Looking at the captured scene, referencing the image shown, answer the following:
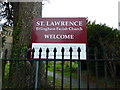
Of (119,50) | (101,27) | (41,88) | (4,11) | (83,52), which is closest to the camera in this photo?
(83,52)

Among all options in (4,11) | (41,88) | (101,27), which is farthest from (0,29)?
(101,27)

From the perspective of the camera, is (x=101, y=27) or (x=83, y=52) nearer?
(x=83, y=52)

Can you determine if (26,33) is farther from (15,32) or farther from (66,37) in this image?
(66,37)

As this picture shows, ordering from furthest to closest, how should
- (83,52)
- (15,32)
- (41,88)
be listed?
(15,32) < (41,88) < (83,52)

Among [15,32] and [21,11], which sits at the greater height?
[21,11]

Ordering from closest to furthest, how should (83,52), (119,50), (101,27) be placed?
(83,52) < (119,50) < (101,27)

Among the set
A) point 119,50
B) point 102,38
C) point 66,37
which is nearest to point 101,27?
point 102,38

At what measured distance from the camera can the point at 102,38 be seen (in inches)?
348

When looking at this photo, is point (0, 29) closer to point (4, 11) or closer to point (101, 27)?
point (4, 11)

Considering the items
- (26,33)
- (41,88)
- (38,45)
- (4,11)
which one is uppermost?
(4,11)

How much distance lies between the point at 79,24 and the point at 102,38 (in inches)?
229

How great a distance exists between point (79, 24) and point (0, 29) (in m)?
6.52

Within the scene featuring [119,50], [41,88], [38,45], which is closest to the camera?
[38,45]

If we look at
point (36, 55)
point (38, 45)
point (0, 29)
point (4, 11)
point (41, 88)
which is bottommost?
point (41, 88)
